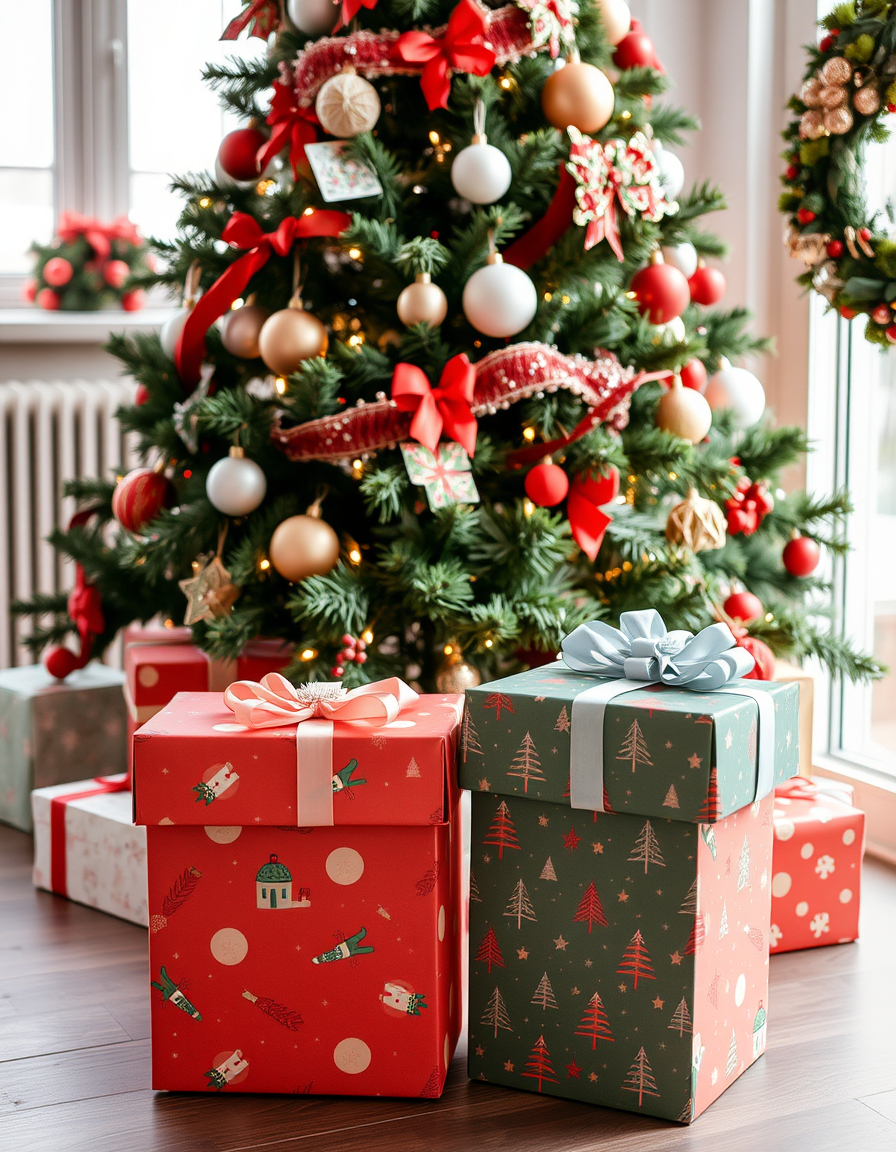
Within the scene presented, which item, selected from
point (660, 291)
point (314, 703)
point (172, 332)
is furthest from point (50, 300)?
point (314, 703)

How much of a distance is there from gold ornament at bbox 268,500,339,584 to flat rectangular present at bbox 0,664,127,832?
640mm

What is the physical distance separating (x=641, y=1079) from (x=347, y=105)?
1098mm

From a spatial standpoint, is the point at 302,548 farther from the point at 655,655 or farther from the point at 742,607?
the point at 742,607

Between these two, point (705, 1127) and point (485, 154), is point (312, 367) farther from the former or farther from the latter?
point (705, 1127)

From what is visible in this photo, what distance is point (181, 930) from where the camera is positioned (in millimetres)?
1054

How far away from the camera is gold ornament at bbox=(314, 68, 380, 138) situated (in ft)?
4.57

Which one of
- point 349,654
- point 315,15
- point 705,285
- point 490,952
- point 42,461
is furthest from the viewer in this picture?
point 42,461

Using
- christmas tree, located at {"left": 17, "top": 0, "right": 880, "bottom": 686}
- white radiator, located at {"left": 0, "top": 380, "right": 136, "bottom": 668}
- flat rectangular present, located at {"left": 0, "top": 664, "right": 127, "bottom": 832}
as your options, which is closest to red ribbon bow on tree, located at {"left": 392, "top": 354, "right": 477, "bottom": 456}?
christmas tree, located at {"left": 17, "top": 0, "right": 880, "bottom": 686}

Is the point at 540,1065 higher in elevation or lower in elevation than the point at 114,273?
lower

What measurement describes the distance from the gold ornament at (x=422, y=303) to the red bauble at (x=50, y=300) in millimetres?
1250

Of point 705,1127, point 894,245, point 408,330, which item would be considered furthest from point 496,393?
point 705,1127

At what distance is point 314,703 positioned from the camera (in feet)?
3.53

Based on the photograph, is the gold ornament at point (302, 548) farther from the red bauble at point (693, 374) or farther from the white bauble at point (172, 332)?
the red bauble at point (693, 374)

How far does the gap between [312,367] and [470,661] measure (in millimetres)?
421
